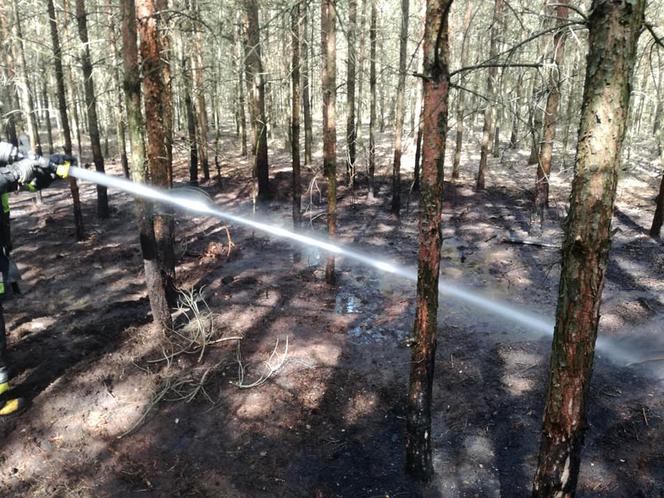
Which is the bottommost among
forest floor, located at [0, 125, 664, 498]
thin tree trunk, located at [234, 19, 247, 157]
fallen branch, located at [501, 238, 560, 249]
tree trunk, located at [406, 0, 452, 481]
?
forest floor, located at [0, 125, 664, 498]

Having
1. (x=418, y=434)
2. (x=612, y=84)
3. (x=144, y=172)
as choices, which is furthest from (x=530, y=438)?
(x=144, y=172)

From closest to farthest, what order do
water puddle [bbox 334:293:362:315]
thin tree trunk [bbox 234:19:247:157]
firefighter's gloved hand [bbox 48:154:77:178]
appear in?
firefighter's gloved hand [bbox 48:154:77:178], water puddle [bbox 334:293:362:315], thin tree trunk [bbox 234:19:247:157]

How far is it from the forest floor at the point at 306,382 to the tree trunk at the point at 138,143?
2.42ft

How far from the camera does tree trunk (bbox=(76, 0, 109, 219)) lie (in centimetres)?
1430

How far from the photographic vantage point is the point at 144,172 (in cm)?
905

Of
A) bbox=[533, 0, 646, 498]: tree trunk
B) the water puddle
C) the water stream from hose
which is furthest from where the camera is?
the water puddle

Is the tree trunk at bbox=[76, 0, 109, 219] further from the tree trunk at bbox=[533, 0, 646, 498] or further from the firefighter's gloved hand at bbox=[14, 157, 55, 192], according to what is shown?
the tree trunk at bbox=[533, 0, 646, 498]

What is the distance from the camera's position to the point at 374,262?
46.6ft

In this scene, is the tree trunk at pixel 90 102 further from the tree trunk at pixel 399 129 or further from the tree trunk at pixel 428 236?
the tree trunk at pixel 428 236

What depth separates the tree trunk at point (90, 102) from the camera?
46.9 feet

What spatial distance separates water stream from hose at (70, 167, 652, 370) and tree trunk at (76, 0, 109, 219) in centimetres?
315

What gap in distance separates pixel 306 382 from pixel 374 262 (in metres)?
6.58

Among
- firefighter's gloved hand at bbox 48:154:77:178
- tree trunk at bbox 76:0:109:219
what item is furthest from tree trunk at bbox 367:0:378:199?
firefighter's gloved hand at bbox 48:154:77:178

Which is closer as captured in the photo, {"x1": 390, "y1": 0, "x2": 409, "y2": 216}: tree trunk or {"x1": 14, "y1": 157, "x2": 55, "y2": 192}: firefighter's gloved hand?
{"x1": 14, "y1": 157, "x2": 55, "y2": 192}: firefighter's gloved hand
